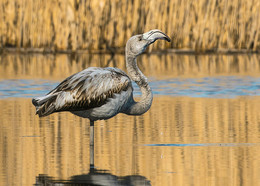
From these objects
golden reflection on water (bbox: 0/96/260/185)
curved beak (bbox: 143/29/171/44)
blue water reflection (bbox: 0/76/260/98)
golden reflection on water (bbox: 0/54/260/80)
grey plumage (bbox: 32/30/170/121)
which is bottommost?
golden reflection on water (bbox: 0/96/260/185)

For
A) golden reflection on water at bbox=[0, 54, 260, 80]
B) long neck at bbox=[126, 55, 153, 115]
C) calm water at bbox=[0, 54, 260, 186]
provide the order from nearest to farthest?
calm water at bbox=[0, 54, 260, 186]
long neck at bbox=[126, 55, 153, 115]
golden reflection on water at bbox=[0, 54, 260, 80]

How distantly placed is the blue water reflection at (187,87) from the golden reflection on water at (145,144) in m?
1.99

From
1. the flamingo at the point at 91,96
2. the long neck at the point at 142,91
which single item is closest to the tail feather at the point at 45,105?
the flamingo at the point at 91,96

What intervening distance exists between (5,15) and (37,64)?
365 centimetres

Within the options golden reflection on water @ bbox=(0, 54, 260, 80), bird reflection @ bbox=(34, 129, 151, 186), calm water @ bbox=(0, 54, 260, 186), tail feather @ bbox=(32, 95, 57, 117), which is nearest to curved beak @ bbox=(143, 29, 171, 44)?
calm water @ bbox=(0, 54, 260, 186)

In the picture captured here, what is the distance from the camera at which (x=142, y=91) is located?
27.6 feet

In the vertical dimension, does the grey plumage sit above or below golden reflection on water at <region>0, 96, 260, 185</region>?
above

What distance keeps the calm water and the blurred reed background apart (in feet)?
20.7

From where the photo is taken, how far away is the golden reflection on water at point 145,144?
637 cm

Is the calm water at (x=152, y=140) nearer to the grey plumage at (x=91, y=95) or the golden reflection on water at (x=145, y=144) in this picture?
the golden reflection on water at (x=145, y=144)

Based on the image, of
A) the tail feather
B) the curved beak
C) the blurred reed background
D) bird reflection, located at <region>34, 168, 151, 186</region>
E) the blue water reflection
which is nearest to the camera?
bird reflection, located at <region>34, 168, 151, 186</region>

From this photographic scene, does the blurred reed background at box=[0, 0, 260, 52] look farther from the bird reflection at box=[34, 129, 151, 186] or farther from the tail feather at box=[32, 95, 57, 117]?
the bird reflection at box=[34, 129, 151, 186]

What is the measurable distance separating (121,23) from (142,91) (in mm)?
12880

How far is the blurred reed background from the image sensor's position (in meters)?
21.0
